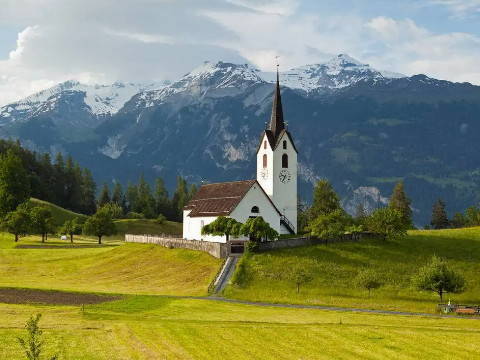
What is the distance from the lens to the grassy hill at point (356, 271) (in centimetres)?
6475

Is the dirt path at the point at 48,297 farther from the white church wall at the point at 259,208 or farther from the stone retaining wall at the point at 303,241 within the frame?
the white church wall at the point at 259,208

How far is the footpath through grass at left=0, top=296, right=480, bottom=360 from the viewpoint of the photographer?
1390 inches

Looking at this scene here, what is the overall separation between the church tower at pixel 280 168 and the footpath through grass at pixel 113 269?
69.3 feet

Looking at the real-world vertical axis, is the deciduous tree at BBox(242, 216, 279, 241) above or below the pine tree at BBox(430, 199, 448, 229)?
below

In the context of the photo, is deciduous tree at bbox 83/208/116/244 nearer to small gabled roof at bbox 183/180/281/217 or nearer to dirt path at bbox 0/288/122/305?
small gabled roof at bbox 183/180/281/217

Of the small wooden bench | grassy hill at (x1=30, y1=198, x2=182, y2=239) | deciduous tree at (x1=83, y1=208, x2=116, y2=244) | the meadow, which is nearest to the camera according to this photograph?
the meadow

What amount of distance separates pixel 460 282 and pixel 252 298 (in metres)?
20.6

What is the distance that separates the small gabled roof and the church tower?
6940mm

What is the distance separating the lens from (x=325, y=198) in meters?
131

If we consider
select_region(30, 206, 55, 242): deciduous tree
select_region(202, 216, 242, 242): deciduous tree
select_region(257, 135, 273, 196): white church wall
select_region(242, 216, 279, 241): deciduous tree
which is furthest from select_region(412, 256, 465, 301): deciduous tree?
select_region(30, 206, 55, 242): deciduous tree

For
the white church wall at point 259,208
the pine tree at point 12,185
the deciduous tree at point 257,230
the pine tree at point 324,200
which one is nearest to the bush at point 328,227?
the deciduous tree at point 257,230

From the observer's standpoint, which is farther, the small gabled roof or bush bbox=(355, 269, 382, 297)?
the small gabled roof

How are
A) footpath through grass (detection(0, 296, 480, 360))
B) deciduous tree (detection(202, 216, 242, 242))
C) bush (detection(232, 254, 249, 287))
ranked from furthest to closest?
1. deciduous tree (detection(202, 216, 242, 242))
2. bush (detection(232, 254, 249, 287))
3. footpath through grass (detection(0, 296, 480, 360))

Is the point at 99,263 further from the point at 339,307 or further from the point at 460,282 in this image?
the point at 460,282
